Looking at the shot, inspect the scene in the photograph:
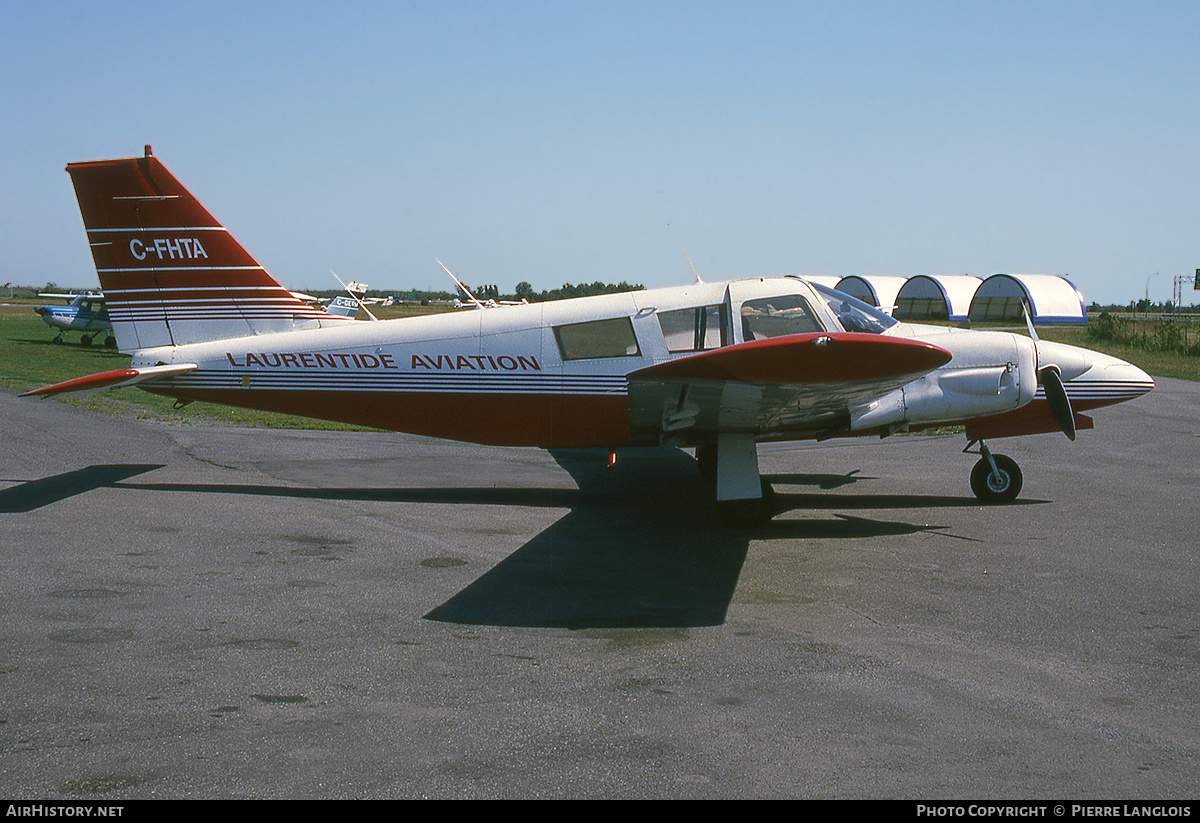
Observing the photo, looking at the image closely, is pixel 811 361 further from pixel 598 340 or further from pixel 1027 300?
pixel 1027 300

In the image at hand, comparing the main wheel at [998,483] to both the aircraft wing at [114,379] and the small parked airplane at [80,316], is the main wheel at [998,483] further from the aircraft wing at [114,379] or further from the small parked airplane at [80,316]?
the small parked airplane at [80,316]

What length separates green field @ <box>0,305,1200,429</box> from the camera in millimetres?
15034

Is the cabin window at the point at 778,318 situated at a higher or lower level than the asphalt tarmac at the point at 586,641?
higher

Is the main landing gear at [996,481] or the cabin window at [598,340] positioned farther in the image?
the main landing gear at [996,481]

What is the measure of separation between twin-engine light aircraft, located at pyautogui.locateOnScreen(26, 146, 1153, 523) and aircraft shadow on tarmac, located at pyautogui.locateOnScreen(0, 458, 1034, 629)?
2.23 ft

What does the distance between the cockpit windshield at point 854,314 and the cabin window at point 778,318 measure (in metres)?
0.28

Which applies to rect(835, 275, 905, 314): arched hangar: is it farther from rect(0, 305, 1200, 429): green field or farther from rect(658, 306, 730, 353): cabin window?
rect(658, 306, 730, 353): cabin window

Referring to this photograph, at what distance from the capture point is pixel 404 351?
924cm

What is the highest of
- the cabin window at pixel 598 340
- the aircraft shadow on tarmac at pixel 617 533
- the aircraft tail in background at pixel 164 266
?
the aircraft tail in background at pixel 164 266

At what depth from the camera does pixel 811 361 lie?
575 centimetres

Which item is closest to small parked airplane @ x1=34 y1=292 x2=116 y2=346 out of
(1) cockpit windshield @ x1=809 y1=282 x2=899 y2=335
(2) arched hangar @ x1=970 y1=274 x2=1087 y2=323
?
(1) cockpit windshield @ x1=809 y1=282 x2=899 y2=335

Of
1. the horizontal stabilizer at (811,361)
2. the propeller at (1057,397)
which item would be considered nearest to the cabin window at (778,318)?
the propeller at (1057,397)

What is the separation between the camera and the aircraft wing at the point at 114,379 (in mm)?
8297

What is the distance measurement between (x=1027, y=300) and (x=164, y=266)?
167ft
